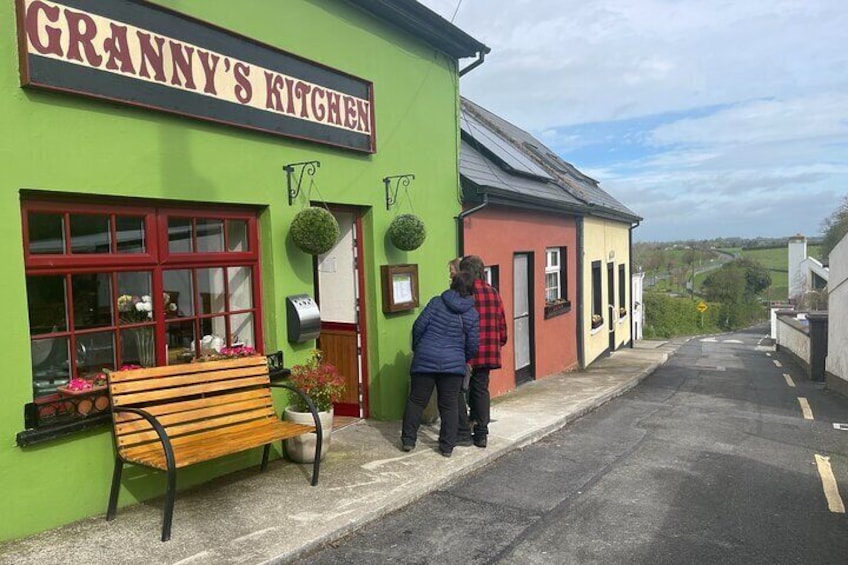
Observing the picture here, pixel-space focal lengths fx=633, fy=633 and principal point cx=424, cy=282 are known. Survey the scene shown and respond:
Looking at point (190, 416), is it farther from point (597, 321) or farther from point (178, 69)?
point (597, 321)

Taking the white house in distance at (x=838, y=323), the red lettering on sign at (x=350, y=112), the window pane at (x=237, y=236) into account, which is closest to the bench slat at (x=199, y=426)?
the window pane at (x=237, y=236)

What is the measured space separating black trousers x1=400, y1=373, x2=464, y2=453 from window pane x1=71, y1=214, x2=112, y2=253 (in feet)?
9.15

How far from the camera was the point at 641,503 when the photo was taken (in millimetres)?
4949

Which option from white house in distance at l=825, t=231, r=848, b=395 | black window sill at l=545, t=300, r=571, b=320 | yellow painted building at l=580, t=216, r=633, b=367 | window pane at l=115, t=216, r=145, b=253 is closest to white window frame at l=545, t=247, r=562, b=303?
black window sill at l=545, t=300, r=571, b=320

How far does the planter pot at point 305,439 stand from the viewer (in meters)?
5.38

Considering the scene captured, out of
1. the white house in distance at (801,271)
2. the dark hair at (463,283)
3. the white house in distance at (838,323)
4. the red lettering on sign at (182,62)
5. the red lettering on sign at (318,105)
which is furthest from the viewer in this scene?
the white house in distance at (801,271)

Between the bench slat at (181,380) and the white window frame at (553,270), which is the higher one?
the white window frame at (553,270)

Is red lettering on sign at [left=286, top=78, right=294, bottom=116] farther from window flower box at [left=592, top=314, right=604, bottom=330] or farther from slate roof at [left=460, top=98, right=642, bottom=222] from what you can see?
window flower box at [left=592, top=314, right=604, bottom=330]

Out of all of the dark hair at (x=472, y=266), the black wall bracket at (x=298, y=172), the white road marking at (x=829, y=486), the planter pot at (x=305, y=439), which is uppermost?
the black wall bracket at (x=298, y=172)

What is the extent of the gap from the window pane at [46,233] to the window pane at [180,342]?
3.47 feet

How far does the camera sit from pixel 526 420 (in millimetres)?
7480

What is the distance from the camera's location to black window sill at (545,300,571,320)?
474 inches

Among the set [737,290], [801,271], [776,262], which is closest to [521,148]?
[801,271]

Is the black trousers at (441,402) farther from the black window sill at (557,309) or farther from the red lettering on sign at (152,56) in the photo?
the black window sill at (557,309)
